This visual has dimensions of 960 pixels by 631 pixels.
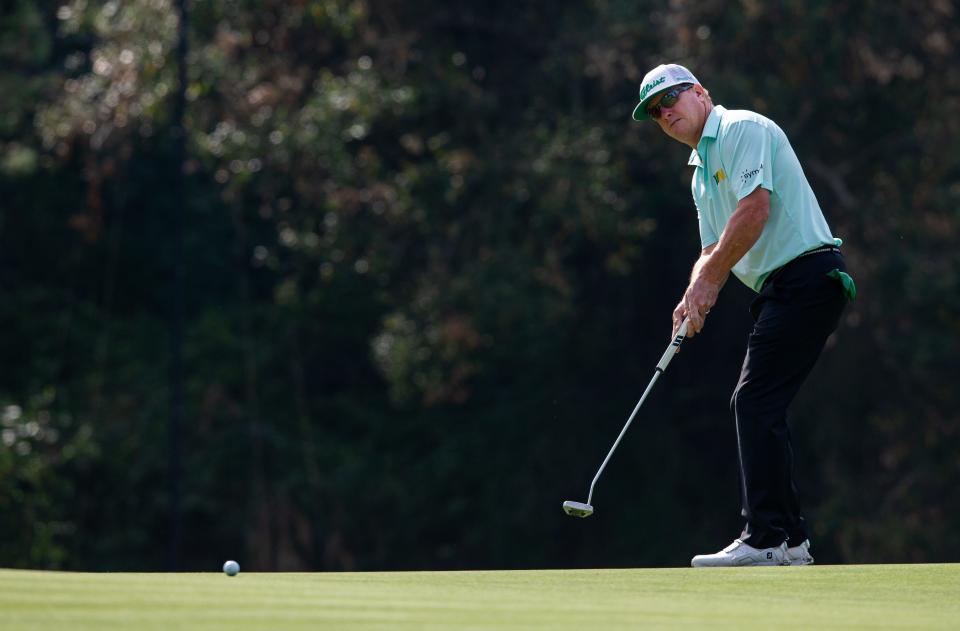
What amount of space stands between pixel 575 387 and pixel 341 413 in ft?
10.8

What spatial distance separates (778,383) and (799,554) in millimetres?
596

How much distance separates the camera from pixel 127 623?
12.6 feet

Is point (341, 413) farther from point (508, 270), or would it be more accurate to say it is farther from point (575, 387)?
point (508, 270)

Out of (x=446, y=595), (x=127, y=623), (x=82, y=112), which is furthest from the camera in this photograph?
(x=82, y=112)

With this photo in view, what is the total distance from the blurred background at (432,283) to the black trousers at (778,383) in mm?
9568

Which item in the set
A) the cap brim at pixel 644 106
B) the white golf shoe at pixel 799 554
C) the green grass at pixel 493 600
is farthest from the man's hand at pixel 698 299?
the green grass at pixel 493 600

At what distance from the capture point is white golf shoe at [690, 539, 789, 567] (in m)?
6.29

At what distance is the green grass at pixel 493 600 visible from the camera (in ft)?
13.1

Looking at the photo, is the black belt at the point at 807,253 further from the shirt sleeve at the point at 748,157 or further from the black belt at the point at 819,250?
the shirt sleeve at the point at 748,157

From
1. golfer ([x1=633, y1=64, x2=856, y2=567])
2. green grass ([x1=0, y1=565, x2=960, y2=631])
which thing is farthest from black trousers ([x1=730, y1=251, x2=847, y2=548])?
green grass ([x1=0, y1=565, x2=960, y2=631])

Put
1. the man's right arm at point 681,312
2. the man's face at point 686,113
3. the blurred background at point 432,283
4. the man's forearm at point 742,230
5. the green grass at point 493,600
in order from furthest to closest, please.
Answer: the blurred background at point 432,283 < the man's right arm at point 681,312 < the man's face at point 686,113 < the man's forearm at point 742,230 < the green grass at point 493,600

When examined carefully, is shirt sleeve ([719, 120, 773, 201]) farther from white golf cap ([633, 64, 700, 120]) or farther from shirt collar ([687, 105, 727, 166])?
white golf cap ([633, 64, 700, 120])

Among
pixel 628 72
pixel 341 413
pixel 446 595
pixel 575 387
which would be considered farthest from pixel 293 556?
pixel 446 595

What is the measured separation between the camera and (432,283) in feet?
55.7
